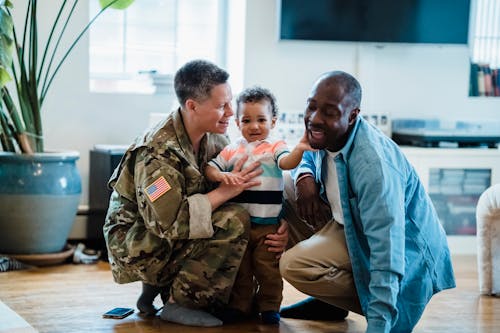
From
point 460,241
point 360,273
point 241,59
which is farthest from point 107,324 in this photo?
point 460,241

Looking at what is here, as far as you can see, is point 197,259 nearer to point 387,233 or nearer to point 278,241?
point 278,241

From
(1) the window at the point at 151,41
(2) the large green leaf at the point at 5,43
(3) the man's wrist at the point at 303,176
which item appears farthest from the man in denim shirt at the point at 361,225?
(1) the window at the point at 151,41

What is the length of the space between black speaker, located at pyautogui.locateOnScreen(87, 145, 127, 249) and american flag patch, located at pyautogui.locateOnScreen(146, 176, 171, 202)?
4.46ft

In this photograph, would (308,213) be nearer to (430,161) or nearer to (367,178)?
(367,178)

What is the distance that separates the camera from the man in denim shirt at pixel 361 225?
2.26 metres

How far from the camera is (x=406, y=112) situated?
15.5 ft

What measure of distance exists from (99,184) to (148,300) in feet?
4.38

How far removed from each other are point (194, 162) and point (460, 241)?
2260 millimetres

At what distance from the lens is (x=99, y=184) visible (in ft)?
13.2

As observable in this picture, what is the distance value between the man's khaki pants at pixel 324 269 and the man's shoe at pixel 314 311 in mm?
281

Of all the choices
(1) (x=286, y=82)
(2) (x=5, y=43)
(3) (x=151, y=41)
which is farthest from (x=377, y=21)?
(2) (x=5, y=43)

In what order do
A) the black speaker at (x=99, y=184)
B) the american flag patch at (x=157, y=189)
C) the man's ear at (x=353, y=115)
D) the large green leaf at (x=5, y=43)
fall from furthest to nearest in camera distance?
the black speaker at (x=99, y=184), the large green leaf at (x=5, y=43), the american flag patch at (x=157, y=189), the man's ear at (x=353, y=115)

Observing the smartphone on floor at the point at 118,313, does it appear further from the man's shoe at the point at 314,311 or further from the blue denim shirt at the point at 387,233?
the blue denim shirt at the point at 387,233

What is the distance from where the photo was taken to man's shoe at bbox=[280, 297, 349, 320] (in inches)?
111
